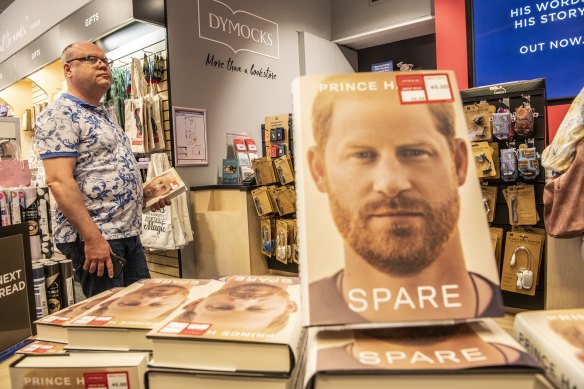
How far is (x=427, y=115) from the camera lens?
2.33 ft

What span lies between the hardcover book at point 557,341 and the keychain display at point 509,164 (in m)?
2.40

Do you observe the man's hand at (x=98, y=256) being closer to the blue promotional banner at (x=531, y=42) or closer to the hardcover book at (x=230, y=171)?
the hardcover book at (x=230, y=171)

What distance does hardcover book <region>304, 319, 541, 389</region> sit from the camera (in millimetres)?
525

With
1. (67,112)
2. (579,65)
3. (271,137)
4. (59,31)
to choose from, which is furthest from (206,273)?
(579,65)

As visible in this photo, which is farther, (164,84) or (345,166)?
(164,84)

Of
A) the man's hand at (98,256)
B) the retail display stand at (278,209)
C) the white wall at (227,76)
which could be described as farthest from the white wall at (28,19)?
the man's hand at (98,256)

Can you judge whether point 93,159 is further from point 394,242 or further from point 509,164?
point 509,164

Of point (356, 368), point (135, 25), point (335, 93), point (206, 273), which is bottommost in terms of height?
point (206, 273)

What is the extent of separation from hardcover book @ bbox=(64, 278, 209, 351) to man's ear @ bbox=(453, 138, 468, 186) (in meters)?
0.58

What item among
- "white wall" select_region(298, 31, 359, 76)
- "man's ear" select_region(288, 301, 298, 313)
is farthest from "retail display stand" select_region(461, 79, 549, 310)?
"white wall" select_region(298, 31, 359, 76)

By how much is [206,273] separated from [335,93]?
3.82 m

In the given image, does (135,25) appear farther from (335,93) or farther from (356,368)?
(356,368)

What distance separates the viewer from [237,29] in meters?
4.85

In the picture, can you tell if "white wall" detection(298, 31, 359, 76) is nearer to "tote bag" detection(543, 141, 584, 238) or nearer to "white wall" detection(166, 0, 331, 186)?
"white wall" detection(166, 0, 331, 186)
